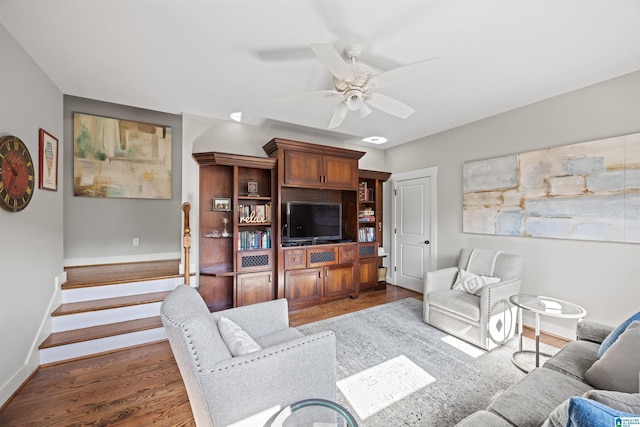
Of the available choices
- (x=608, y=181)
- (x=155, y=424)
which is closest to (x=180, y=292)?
(x=155, y=424)

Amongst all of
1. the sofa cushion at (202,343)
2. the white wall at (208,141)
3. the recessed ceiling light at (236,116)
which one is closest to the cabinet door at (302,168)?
the white wall at (208,141)

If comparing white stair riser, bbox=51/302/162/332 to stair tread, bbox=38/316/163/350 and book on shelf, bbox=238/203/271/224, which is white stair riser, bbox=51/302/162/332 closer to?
stair tread, bbox=38/316/163/350

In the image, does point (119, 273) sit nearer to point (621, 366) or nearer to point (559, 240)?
point (621, 366)

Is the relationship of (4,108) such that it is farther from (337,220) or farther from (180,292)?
(337,220)

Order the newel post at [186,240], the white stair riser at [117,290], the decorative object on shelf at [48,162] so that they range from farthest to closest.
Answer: the newel post at [186,240]
the white stair riser at [117,290]
the decorative object on shelf at [48,162]

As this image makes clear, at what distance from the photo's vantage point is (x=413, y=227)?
14.6 ft

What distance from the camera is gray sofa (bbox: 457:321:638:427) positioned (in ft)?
3.28

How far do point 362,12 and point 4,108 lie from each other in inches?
103

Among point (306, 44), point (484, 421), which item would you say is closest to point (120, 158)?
point (306, 44)

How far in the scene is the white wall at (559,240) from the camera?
7.75 ft

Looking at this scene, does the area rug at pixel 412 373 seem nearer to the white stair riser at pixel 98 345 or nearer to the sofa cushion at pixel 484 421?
the sofa cushion at pixel 484 421

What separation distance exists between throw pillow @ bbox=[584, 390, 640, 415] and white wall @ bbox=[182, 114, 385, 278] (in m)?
3.64

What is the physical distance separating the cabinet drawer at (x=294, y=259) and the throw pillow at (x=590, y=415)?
9.98 ft

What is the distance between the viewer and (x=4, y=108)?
180 cm
